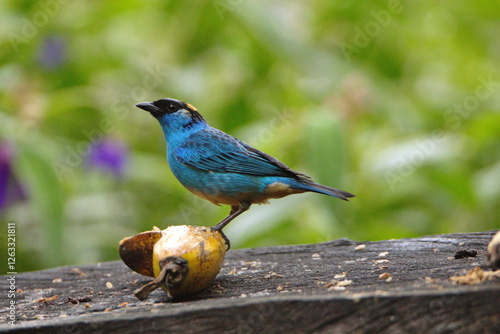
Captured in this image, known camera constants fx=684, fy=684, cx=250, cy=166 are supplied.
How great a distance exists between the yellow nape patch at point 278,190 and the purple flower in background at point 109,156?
1889mm

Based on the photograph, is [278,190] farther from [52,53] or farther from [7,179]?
[52,53]

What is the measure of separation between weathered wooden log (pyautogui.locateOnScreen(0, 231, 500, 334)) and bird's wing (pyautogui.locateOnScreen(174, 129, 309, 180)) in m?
0.48

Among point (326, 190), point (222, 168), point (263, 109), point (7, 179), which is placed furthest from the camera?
point (263, 109)

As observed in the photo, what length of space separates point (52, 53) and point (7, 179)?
1235mm

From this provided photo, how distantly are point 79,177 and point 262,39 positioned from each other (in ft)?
6.46

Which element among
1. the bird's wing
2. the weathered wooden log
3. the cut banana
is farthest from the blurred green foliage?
the cut banana

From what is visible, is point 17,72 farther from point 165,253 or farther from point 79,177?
point 165,253

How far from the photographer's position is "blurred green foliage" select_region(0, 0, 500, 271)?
474 cm

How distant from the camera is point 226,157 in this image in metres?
3.81

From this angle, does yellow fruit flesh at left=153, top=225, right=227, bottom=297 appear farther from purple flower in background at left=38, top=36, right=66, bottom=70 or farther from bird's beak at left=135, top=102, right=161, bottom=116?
purple flower in background at left=38, top=36, right=66, bottom=70

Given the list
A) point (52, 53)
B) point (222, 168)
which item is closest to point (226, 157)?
point (222, 168)

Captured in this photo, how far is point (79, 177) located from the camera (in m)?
5.91

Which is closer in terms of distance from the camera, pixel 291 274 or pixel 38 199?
pixel 291 274

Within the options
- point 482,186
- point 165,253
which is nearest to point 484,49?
point 482,186
